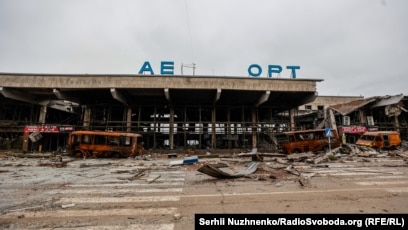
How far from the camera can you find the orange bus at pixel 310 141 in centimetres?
1841

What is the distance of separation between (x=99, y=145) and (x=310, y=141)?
1786 cm

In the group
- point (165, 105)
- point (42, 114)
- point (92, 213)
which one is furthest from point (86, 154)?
point (92, 213)

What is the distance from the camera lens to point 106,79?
2223 centimetres

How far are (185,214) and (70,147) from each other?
17597mm

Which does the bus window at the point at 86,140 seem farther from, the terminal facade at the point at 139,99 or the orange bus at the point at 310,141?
the orange bus at the point at 310,141

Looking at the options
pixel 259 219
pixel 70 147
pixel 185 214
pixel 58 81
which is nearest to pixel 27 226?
pixel 185 214

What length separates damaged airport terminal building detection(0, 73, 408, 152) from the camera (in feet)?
73.3

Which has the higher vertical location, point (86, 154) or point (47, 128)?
point (47, 128)

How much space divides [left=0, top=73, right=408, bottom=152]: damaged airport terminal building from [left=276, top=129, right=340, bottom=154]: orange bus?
289cm

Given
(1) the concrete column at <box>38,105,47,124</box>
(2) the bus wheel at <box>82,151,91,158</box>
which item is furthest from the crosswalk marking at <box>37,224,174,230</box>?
(1) the concrete column at <box>38,105,47,124</box>

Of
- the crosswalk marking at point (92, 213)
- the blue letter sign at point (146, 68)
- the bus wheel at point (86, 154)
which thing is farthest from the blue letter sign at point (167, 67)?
the crosswalk marking at point (92, 213)

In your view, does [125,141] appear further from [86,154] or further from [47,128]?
[47,128]

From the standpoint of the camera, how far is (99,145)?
717 inches

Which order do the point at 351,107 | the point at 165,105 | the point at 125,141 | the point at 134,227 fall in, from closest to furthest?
the point at 134,227, the point at 125,141, the point at 165,105, the point at 351,107
